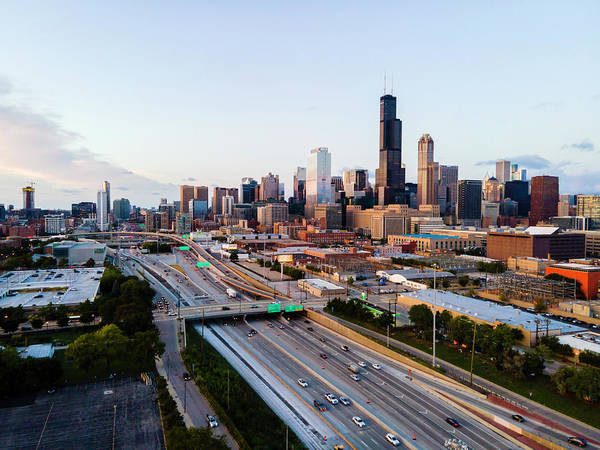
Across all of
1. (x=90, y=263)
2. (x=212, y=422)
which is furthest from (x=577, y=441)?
(x=90, y=263)

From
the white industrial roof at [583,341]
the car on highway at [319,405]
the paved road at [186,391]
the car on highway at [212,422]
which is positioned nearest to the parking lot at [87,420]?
the paved road at [186,391]

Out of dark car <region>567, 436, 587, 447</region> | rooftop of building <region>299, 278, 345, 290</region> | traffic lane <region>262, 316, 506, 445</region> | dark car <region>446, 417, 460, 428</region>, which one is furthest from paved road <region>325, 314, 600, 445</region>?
rooftop of building <region>299, 278, 345, 290</region>

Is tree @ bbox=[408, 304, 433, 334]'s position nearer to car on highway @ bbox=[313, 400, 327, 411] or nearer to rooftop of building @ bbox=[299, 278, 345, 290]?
car on highway @ bbox=[313, 400, 327, 411]

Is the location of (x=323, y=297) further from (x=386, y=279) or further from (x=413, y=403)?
(x=413, y=403)

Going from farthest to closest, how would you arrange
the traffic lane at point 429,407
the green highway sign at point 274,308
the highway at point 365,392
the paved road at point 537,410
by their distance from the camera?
the green highway sign at point 274,308, the traffic lane at point 429,407, the highway at point 365,392, the paved road at point 537,410

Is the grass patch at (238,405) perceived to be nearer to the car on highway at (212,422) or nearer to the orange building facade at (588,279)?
the car on highway at (212,422)

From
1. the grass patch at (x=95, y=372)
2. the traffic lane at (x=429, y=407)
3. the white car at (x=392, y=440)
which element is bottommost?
the traffic lane at (x=429, y=407)

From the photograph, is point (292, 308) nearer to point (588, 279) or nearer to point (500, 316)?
point (500, 316)
